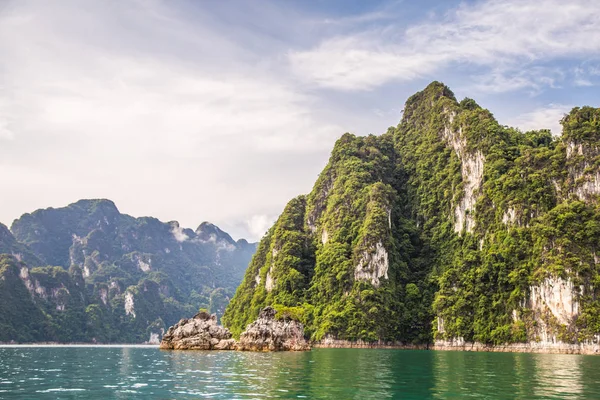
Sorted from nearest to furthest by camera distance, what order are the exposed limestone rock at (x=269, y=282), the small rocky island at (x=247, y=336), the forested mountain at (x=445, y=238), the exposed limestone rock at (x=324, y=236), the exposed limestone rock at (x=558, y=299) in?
1. the small rocky island at (x=247, y=336)
2. the exposed limestone rock at (x=558, y=299)
3. the forested mountain at (x=445, y=238)
4. the exposed limestone rock at (x=324, y=236)
5. the exposed limestone rock at (x=269, y=282)

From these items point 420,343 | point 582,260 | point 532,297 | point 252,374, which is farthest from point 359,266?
point 252,374

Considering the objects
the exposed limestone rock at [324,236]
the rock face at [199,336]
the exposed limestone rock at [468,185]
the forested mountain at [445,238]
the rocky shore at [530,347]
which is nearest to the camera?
the rocky shore at [530,347]

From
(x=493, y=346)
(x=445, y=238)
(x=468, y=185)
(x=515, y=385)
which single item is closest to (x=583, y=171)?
(x=468, y=185)

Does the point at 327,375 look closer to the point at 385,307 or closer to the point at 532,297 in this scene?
the point at 532,297

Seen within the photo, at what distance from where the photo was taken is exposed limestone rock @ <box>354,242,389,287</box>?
128375 millimetres

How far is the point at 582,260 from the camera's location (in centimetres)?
9438

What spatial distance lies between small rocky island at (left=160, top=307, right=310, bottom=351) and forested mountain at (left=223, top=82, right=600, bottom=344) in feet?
23.6

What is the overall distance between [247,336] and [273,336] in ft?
14.4

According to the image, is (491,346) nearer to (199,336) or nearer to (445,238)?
(445,238)

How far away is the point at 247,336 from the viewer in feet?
285

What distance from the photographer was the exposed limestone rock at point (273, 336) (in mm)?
85375

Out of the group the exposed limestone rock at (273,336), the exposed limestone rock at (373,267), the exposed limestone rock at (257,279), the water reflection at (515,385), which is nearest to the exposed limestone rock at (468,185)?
the exposed limestone rock at (373,267)

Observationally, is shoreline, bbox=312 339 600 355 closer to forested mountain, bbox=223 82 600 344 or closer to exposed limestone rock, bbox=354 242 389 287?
forested mountain, bbox=223 82 600 344

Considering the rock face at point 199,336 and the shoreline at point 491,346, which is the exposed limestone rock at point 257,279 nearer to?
the shoreline at point 491,346
